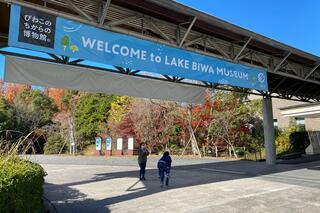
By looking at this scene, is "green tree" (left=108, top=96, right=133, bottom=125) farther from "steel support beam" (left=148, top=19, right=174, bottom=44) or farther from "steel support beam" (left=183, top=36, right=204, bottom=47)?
"steel support beam" (left=148, top=19, right=174, bottom=44)

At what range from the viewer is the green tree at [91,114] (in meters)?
44.5

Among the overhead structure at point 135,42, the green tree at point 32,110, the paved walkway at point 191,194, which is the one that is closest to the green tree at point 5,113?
the green tree at point 32,110

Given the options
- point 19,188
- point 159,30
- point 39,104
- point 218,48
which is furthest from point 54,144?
point 19,188

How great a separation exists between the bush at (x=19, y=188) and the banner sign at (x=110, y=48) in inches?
130

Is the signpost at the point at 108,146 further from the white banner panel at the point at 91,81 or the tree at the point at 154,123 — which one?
the white banner panel at the point at 91,81

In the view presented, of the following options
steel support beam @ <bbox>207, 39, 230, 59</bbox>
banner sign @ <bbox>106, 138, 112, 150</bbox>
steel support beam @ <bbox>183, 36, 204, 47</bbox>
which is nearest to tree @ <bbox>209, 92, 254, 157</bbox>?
banner sign @ <bbox>106, 138, 112, 150</bbox>

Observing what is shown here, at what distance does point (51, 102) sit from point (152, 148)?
2719cm

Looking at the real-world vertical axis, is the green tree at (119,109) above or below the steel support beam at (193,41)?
above

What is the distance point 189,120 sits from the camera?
1174 inches

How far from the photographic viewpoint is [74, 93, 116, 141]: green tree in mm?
44469

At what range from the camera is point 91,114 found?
46.1 m

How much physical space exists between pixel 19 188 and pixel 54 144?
39.6 metres

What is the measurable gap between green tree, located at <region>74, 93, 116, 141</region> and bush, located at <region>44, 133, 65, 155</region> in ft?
8.27

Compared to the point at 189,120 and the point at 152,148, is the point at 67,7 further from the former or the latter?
the point at 152,148
